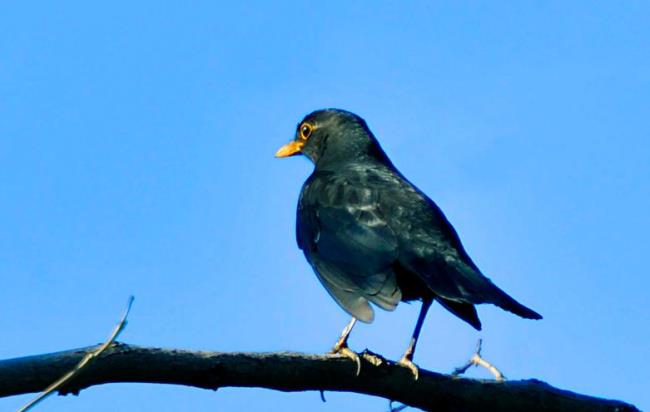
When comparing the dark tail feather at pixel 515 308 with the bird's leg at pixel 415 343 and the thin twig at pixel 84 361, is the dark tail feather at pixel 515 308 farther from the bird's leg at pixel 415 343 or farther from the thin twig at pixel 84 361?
the thin twig at pixel 84 361

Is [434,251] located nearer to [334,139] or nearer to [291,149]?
[334,139]

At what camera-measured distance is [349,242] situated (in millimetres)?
7250

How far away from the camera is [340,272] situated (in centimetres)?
694

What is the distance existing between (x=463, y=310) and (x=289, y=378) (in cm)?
206

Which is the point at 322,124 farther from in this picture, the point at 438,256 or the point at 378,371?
the point at 378,371

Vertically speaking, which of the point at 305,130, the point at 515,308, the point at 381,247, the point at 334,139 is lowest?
the point at 515,308

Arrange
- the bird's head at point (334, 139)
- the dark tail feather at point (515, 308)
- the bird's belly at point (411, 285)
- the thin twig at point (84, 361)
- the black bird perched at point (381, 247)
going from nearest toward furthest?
the thin twig at point (84, 361) → the dark tail feather at point (515, 308) → the black bird perched at point (381, 247) → the bird's belly at point (411, 285) → the bird's head at point (334, 139)

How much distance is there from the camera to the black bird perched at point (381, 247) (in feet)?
21.4

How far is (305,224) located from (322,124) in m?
1.81

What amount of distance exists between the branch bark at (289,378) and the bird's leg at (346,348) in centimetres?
4

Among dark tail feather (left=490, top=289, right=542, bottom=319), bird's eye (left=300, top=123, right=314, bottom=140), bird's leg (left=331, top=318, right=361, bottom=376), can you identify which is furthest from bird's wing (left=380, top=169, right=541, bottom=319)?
bird's eye (left=300, top=123, right=314, bottom=140)

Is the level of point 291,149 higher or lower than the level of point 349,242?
higher

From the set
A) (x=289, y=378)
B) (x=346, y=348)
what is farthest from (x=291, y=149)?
(x=289, y=378)

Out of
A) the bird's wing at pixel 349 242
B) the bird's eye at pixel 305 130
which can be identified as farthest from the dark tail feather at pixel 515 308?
the bird's eye at pixel 305 130
